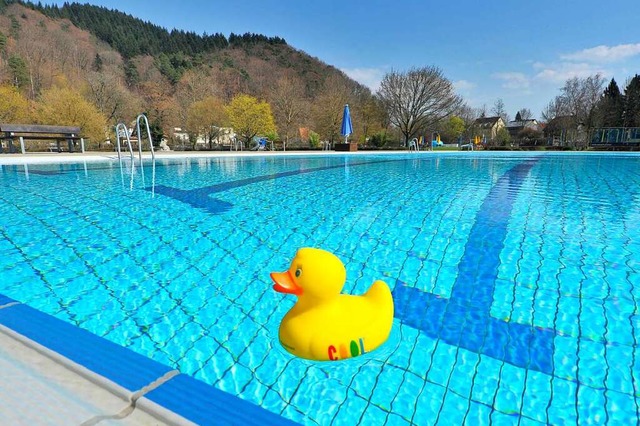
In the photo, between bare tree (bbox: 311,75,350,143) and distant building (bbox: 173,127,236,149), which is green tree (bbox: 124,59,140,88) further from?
bare tree (bbox: 311,75,350,143)

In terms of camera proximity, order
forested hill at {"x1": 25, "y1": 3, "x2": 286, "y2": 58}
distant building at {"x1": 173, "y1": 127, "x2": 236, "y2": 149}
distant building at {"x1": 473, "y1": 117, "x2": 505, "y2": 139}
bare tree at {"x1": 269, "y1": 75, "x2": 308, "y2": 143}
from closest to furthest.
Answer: distant building at {"x1": 173, "y1": 127, "x2": 236, "y2": 149}
bare tree at {"x1": 269, "y1": 75, "x2": 308, "y2": 143}
distant building at {"x1": 473, "y1": 117, "x2": 505, "y2": 139}
forested hill at {"x1": 25, "y1": 3, "x2": 286, "y2": 58}

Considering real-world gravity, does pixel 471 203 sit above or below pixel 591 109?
below

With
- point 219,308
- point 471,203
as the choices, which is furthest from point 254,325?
point 471,203

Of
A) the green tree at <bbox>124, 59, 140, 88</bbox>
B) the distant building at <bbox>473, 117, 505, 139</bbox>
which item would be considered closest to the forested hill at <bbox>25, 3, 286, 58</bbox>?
the green tree at <bbox>124, 59, 140, 88</bbox>

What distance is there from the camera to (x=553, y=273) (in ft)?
12.6

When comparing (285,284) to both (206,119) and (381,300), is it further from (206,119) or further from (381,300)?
(206,119)

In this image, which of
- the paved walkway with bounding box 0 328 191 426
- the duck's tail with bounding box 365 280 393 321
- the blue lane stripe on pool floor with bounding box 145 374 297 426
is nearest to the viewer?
the paved walkway with bounding box 0 328 191 426

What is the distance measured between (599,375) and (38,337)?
11.3 ft

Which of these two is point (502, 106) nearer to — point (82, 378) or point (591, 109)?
point (591, 109)

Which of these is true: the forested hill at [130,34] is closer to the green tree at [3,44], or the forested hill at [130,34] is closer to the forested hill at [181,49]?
the forested hill at [181,49]

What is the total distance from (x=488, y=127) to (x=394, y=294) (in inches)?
2678

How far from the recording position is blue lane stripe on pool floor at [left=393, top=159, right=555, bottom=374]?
8.46 feet

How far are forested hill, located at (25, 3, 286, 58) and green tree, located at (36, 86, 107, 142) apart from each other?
45326 millimetres

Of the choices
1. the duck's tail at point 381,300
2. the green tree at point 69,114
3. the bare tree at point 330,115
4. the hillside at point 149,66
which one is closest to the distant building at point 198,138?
the hillside at point 149,66
